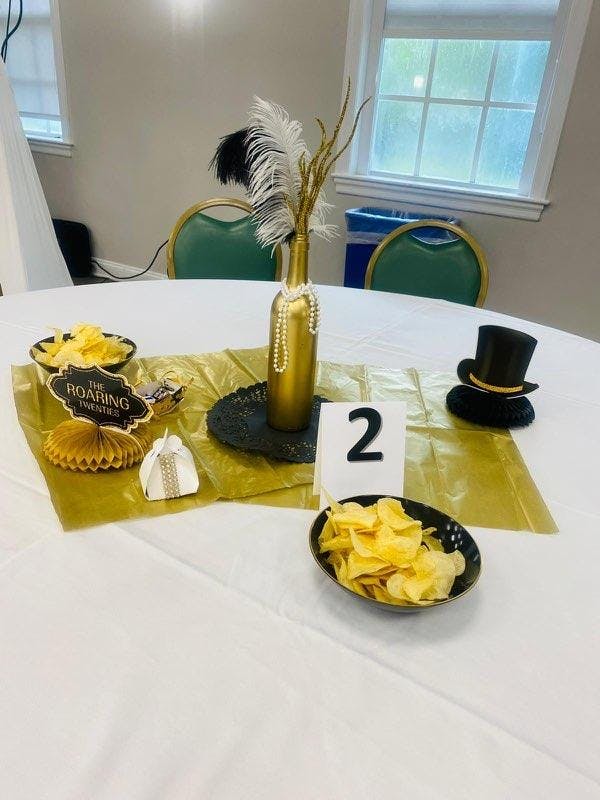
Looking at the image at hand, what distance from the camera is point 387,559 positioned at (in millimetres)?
586

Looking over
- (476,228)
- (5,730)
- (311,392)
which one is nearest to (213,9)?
(476,228)

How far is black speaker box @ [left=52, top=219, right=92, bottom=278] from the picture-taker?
3.98m

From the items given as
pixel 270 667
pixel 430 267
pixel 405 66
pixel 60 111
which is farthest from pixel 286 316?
pixel 60 111

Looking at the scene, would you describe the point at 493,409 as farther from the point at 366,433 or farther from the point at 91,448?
the point at 91,448

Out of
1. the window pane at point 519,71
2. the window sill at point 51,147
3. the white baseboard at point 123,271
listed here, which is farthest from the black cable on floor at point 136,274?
the window pane at point 519,71

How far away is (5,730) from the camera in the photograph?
0.47 metres

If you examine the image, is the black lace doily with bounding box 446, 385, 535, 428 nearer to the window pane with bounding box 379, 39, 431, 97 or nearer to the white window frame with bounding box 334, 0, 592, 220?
the white window frame with bounding box 334, 0, 592, 220

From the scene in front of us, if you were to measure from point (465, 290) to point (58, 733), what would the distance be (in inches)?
64.4

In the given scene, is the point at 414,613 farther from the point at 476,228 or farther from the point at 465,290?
the point at 476,228

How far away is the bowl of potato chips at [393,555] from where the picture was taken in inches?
22.7

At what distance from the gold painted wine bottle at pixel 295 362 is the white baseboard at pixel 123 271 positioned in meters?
3.13

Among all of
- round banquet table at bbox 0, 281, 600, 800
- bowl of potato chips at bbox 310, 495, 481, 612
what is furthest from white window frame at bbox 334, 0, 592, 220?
bowl of potato chips at bbox 310, 495, 481, 612

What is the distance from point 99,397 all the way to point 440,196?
2303 millimetres

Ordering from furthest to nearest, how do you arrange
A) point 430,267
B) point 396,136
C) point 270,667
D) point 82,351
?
point 396,136
point 430,267
point 82,351
point 270,667
